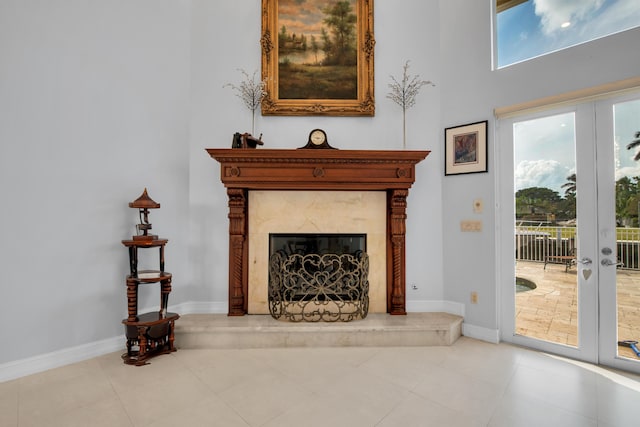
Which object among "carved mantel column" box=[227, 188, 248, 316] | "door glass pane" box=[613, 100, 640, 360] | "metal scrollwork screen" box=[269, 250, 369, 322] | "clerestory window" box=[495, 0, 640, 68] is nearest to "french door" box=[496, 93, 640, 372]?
"door glass pane" box=[613, 100, 640, 360]

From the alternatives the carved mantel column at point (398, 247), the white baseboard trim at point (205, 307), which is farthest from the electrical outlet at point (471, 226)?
the white baseboard trim at point (205, 307)

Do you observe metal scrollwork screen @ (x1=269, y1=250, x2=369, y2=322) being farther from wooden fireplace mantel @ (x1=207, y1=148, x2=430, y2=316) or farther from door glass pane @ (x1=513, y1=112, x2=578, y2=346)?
door glass pane @ (x1=513, y1=112, x2=578, y2=346)

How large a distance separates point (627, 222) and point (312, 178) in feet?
8.85

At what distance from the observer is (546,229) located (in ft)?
8.44

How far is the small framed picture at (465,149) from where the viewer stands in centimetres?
281

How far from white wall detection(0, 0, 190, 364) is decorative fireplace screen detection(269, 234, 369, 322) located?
1.15m

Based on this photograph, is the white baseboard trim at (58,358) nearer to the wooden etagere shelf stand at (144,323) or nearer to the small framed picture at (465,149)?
the wooden etagere shelf stand at (144,323)

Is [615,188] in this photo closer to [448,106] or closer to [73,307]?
[448,106]

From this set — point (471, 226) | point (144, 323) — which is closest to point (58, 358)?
point (144, 323)

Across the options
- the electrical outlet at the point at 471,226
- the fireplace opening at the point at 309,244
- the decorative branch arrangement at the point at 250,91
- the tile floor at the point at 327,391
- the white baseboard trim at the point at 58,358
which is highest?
the decorative branch arrangement at the point at 250,91

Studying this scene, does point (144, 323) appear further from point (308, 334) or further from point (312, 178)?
point (312, 178)

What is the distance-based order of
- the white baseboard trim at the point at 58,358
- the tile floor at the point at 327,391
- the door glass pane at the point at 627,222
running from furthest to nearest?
1. the door glass pane at the point at 627,222
2. the white baseboard trim at the point at 58,358
3. the tile floor at the point at 327,391

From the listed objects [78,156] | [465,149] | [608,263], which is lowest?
[608,263]

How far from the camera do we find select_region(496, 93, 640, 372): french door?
7.30 ft
